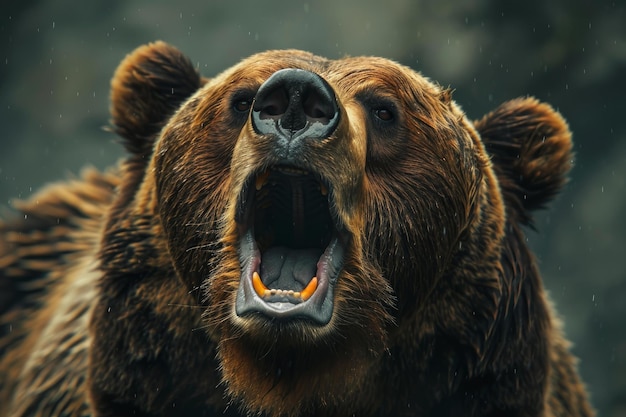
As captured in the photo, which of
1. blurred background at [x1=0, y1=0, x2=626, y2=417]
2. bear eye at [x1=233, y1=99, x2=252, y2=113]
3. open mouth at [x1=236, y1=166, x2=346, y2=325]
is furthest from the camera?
blurred background at [x1=0, y1=0, x2=626, y2=417]

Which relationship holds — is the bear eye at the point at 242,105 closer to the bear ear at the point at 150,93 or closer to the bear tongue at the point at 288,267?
the bear tongue at the point at 288,267

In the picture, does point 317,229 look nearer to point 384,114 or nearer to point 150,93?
point 384,114

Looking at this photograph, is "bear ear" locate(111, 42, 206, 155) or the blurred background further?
the blurred background

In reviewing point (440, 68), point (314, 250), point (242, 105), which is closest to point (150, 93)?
point (242, 105)

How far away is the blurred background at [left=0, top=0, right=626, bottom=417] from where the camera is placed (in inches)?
390

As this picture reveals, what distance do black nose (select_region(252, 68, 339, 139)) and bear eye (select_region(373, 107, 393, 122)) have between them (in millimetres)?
610

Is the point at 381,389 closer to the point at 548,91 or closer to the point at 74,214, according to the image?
the point at 74,214

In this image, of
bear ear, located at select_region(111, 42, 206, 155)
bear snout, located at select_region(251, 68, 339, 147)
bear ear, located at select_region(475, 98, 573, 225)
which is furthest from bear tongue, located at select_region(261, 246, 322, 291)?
bear ear, located at select_region(475, 98, 573, 225)

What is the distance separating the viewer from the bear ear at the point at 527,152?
4527 mm

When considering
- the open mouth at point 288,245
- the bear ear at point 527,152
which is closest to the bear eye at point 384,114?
the open mouth at point 288,245

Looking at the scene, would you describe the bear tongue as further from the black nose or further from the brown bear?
the black nose

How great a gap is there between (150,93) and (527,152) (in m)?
1.91

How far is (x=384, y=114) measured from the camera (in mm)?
3857

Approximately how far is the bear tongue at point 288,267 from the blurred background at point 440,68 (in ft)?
19.4
